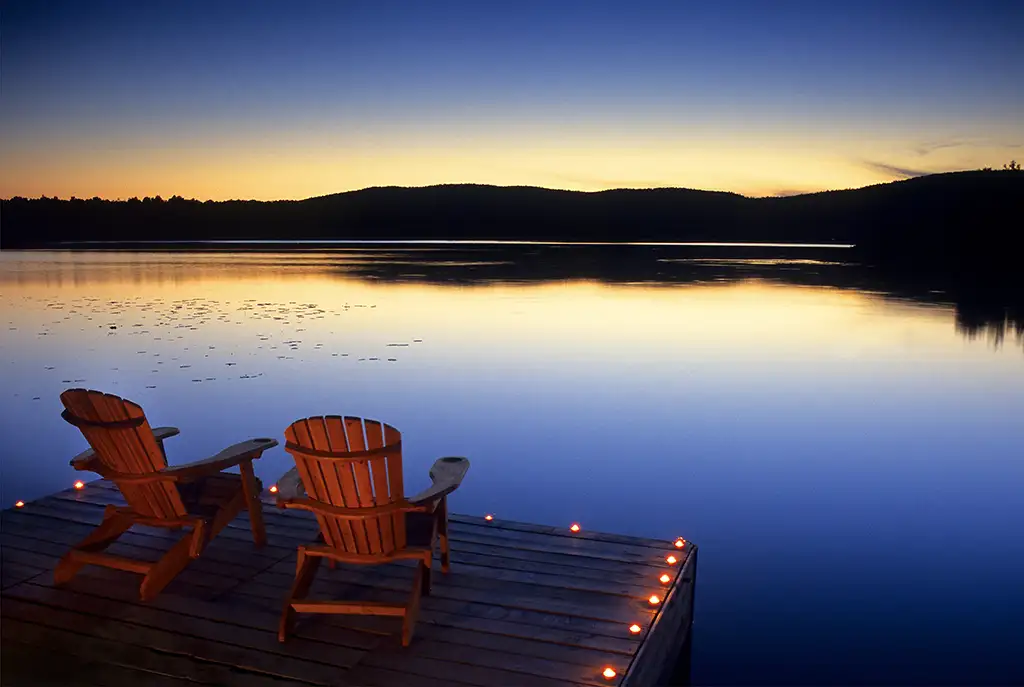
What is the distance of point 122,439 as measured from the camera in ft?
10.8

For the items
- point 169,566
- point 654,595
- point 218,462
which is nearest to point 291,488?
point 218,462

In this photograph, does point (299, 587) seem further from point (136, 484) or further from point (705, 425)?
point (705, 425)

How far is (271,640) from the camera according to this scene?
295 centimetres

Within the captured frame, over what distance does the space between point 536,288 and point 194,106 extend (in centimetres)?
1720

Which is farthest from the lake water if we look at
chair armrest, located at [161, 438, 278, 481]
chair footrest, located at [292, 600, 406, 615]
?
chair armrest, located at [161, 438, 278, 481]

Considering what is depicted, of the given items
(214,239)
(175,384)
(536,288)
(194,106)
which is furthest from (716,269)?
(214,239)

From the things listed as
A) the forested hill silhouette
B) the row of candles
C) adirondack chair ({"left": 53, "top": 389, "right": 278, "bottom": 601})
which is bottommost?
the row of candles

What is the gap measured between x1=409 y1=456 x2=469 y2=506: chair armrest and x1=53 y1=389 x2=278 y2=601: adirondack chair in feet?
3.14

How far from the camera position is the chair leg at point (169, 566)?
10.7 feet

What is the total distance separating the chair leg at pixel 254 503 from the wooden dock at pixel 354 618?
0.07 metres

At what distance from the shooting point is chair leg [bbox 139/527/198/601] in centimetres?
325

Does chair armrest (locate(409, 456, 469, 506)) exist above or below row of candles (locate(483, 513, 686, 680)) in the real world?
above

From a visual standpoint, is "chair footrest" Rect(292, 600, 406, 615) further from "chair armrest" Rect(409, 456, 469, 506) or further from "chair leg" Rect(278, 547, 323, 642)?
"chair armrest" Rect(409, 456, 469, 506)

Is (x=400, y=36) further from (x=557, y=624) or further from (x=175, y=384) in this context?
(x=557, y=624)
